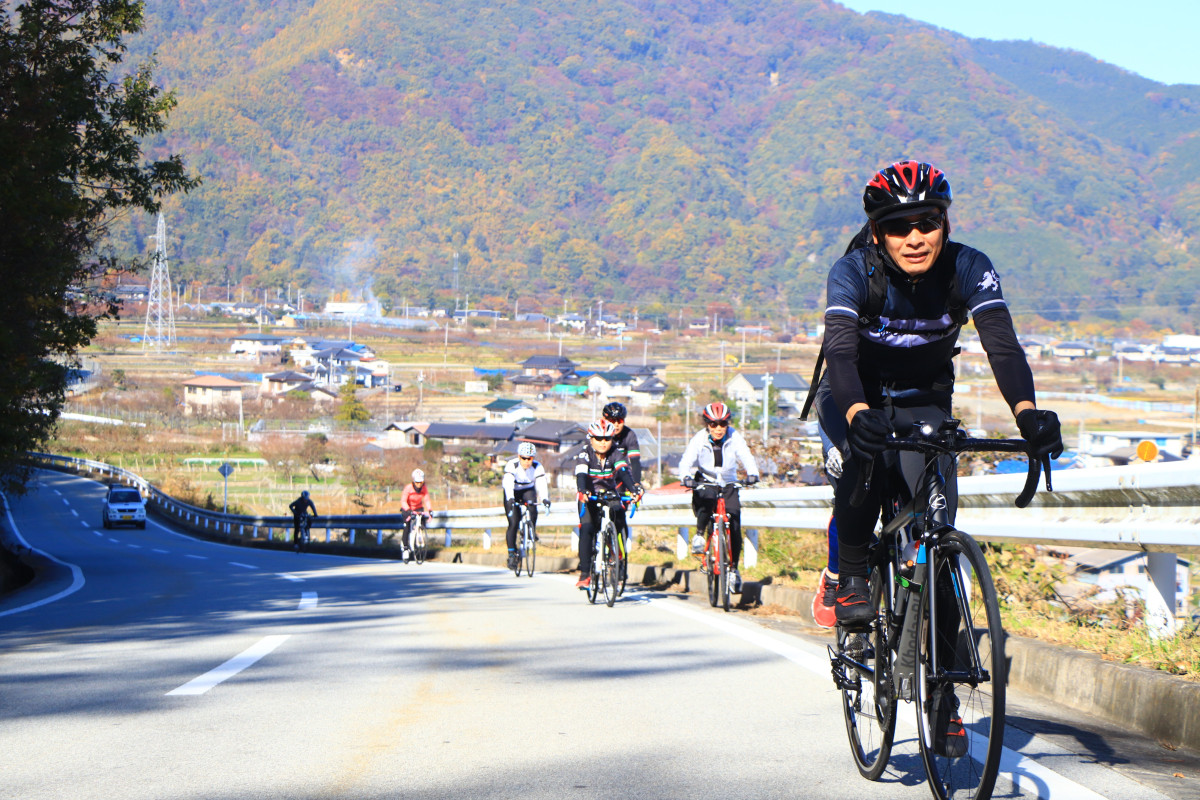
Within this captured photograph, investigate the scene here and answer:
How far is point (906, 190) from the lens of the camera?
386cm

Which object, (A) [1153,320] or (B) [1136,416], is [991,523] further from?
(A) [1153,320]

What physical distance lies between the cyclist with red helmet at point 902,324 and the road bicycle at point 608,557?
726cm

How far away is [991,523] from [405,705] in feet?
12.2

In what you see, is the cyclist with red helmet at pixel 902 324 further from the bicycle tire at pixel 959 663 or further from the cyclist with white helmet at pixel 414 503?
the cyclist with white helmet at pixel 414 503

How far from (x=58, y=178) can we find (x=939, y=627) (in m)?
17.3

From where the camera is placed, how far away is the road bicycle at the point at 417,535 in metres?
23.9

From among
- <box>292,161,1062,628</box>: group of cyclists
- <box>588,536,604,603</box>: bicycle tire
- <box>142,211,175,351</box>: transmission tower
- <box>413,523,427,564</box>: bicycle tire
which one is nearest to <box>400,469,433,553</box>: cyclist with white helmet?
<box>413,523,427,564</box>: bicycle tire

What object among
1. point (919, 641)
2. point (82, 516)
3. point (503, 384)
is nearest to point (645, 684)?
point (919, 641)

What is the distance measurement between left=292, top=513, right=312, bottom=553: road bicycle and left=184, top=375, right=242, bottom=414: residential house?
7040 cm

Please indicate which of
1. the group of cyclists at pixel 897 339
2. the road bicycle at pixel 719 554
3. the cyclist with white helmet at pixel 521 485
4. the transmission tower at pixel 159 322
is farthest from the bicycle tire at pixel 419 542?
the transmission tower at pixel 159 322

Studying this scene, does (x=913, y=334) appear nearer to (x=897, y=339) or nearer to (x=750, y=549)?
(x=897, y=339)

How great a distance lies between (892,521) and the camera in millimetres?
3977

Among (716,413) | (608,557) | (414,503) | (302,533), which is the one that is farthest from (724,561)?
(302,533)

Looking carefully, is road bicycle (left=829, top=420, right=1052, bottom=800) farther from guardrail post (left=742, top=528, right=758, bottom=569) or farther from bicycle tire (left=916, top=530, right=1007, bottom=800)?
guardrail post (left=742, top=528, right=758, bottom=569)
